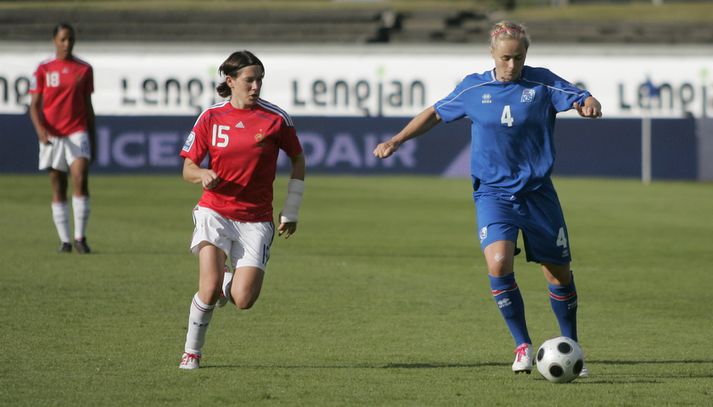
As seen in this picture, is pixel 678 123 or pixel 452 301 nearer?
pixel 452 301

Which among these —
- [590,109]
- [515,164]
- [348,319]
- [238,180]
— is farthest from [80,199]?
[590,109]

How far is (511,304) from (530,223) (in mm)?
466

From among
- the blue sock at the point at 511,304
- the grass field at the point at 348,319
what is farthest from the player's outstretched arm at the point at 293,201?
the blue sock at the point at 511,304

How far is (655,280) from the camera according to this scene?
12359 mm

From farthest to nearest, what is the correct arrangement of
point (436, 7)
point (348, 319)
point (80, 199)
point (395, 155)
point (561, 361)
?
point (436, 7), point (395, 155), point (80, 199), point (348, 319), point (561, 361)

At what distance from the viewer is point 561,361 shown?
697 cm

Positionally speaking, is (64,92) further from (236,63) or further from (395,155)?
(395,155)

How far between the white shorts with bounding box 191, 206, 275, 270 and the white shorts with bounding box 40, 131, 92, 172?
600 centimetres

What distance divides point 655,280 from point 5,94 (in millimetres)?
25343

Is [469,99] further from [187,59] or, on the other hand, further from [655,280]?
[187,59]

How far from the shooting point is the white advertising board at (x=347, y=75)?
1346 inches

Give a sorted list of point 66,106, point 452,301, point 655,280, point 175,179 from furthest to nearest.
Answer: point 175,179 → point 66,106 → point 655,280 → point 452,301

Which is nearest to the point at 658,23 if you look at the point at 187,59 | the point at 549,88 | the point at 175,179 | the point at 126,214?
the point at 187,59

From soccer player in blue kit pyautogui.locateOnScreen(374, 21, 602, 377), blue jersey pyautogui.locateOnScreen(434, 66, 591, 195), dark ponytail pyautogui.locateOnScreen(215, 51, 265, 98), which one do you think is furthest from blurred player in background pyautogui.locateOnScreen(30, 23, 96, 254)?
blue jersey pyautogui.locateOnScreen(434, 66, 591, 195)
